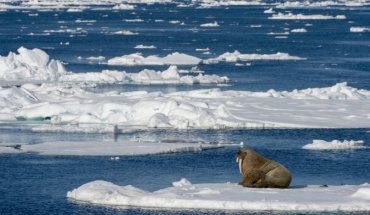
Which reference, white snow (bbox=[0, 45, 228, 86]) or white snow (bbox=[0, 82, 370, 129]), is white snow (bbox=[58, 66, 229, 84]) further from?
white snow (bbox=[0, 82, 370, 129])

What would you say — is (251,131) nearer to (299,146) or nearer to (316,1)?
(299,146)

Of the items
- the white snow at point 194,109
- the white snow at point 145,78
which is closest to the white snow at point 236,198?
the white snow at point 194,109

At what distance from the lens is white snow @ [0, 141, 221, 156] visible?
123 feet

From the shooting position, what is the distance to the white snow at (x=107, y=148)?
3734cm

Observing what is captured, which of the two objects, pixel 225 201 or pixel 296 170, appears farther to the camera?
pixel 296 170

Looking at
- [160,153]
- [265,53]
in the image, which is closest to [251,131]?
[160,153]

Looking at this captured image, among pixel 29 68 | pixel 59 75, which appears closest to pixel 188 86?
pixel 59 75

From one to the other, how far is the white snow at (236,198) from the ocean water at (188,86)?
349 mm

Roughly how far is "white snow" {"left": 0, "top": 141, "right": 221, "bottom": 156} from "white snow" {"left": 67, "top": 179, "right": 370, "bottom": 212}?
946 centimetres

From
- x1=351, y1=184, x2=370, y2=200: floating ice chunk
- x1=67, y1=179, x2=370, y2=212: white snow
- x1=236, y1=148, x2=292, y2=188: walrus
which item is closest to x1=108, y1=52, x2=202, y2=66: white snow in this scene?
x1=67, y1=179, x2=370, y2=212: white snow

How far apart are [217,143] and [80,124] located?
25.6ft

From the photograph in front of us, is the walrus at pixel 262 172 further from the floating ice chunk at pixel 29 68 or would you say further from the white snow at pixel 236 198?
the floating ice chunk at pixel 29 68

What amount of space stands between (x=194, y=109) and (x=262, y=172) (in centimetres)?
1870

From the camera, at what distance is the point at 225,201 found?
2520cm
